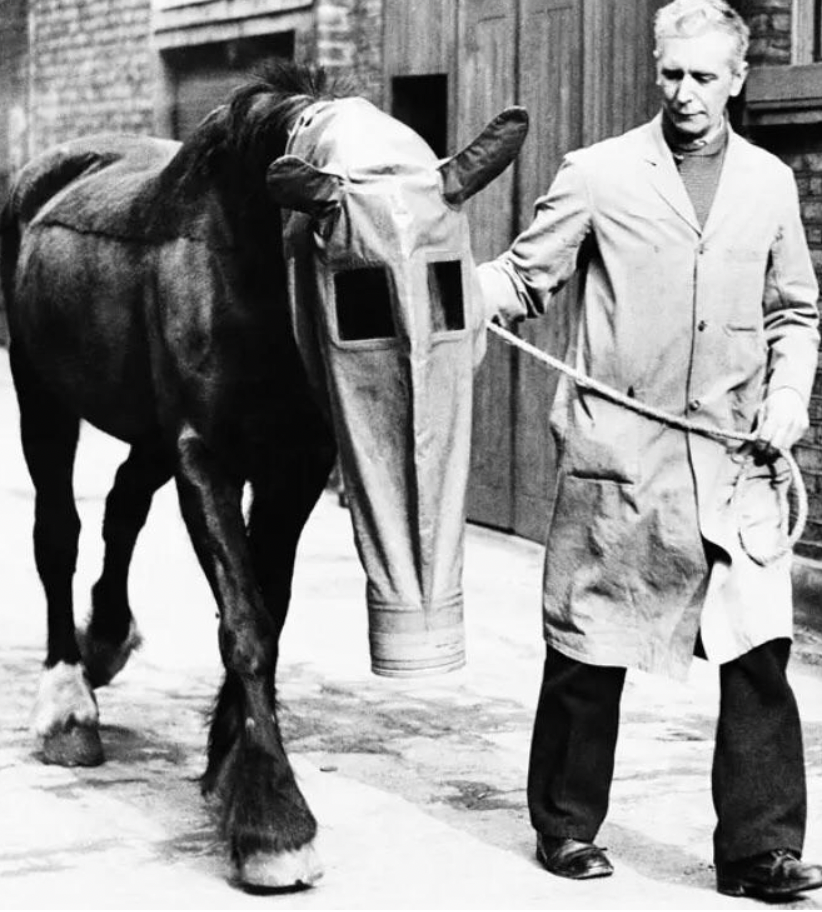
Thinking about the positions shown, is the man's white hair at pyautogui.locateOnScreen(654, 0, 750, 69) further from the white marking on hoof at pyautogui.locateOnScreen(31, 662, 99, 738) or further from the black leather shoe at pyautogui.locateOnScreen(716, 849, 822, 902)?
the white marking on hoof at pyautogui.locateOnScreen(31, 662, 99, 738)

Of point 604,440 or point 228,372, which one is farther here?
point 228,372

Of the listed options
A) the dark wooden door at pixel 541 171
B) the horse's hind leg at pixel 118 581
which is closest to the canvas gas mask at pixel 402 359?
the horse's hind leg at pixel 118 581

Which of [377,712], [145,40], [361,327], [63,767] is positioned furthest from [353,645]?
[145,40]

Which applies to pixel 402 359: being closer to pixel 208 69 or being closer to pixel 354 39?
pixel 354 39

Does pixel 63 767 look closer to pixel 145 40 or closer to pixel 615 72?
pixel 615 72

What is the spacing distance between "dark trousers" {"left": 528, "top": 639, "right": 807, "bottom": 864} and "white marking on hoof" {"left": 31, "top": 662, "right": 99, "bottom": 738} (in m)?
1.71

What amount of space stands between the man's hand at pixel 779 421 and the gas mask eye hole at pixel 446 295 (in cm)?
81

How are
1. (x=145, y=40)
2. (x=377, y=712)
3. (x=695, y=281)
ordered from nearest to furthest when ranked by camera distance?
(x=695, y=281) → (x=377, y=712) → (x=145, y=40)

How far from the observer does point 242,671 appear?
551 centimetres

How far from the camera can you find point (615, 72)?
9703 mm

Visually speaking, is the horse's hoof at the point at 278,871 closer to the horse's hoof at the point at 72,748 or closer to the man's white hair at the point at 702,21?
the horse's hoof at the point at 72,748

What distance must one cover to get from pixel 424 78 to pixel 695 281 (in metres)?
6.53

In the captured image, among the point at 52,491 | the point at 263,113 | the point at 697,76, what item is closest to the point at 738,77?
the point at 697,76

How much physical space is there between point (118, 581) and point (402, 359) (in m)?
2.90
